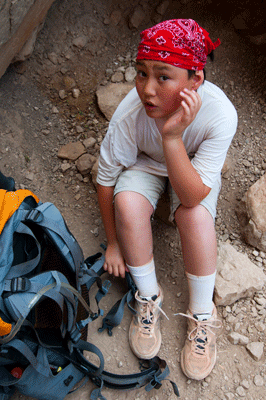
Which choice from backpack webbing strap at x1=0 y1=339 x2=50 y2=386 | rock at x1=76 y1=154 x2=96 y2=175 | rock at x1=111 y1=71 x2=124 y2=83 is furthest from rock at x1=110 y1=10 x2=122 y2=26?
backpack webbing strap at x1=0 y1=339 x2=50 y2=386

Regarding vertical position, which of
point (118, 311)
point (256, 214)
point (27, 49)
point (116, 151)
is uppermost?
point (27, 49)

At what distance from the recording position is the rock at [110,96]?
90.0 inches

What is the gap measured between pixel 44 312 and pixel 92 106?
1.38m

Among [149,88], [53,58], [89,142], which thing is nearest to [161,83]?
[149,88]

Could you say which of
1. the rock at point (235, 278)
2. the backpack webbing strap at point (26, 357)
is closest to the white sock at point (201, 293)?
the rock at point (235, 278)

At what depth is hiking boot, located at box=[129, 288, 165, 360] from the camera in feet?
5.54

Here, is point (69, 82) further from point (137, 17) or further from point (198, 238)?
point (198, 238)

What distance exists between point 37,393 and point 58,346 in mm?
192

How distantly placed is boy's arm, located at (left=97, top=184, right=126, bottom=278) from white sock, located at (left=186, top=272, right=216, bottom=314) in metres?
0.37

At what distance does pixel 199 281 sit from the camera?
161 centimetres

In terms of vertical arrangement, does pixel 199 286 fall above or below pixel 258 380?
above

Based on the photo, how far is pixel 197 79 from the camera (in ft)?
4.39

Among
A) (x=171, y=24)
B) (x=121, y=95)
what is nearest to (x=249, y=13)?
(x=121, y=95)

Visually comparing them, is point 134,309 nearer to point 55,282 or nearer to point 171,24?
point 55,282
